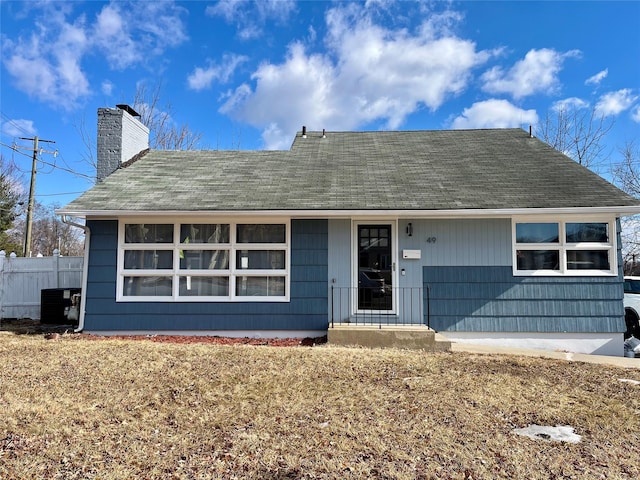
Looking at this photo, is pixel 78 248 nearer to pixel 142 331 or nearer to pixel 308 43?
pixel 308 43

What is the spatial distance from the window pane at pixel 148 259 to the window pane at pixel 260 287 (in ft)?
4.89

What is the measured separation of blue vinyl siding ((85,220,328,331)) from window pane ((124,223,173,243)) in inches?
14.3

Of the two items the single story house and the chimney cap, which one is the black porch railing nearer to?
the single story house

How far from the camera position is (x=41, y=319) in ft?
29.3

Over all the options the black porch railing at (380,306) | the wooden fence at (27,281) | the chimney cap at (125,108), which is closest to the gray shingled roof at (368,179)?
the chimney cap at (125,108)

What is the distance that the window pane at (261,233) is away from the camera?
755cm

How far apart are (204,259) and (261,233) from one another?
127cm

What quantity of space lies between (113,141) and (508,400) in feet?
31.7

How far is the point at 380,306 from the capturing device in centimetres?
746

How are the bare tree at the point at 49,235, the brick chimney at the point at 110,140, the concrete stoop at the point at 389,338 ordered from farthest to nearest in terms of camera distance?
1. the bare tree at the point at 49,235
2. the brick chimney at the point at 110,140
3. the concrete stoop at the point at 389,338

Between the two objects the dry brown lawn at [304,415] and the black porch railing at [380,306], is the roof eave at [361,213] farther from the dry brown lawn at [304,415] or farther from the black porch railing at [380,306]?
the dry brown lawn at [304,415]

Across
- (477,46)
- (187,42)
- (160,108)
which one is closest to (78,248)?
(160,108)

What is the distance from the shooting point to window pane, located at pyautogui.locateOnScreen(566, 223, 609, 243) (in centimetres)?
725

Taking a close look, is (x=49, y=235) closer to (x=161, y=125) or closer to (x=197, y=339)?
(x=161, y=125)
